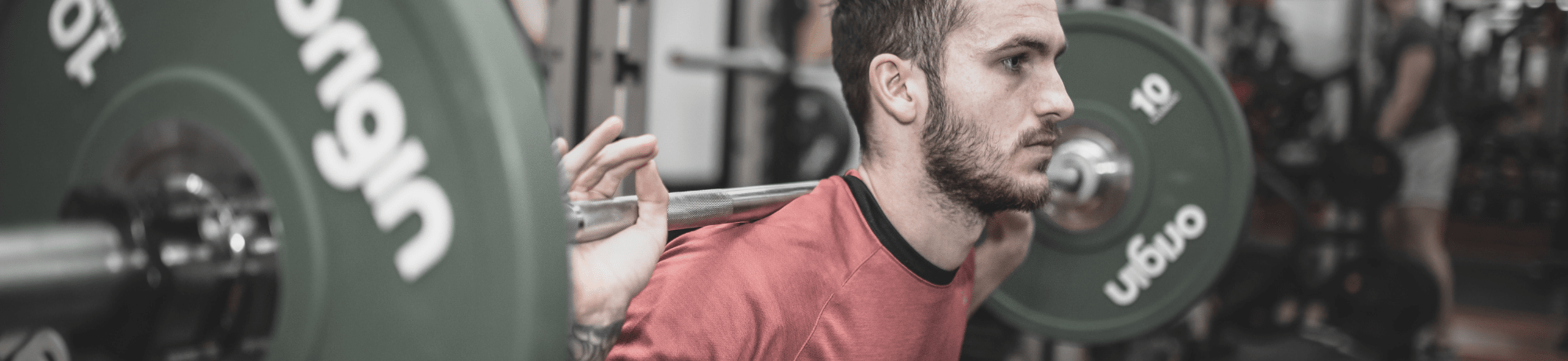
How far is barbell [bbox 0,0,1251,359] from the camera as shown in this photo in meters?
0.40

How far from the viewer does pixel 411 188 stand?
41cm

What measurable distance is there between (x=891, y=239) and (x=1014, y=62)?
25 cm

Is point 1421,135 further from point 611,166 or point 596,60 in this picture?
A: point 611,166

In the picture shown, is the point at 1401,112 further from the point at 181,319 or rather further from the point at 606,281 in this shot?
the point at 181,319

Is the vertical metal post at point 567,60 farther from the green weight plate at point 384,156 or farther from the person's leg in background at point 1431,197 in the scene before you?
the person's leg in background at point 1431,197

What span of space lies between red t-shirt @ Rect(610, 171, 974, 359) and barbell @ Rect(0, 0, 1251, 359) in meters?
0.40

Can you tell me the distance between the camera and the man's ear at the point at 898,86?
3.59ft

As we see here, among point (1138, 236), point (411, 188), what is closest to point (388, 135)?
point (411, 188)

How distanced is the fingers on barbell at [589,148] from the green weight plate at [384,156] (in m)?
0.34

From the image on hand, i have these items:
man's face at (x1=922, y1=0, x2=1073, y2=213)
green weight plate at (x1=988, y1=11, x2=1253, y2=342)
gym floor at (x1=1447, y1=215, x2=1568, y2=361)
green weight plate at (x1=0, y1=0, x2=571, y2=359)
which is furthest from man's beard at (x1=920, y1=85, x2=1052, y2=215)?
gym floor at (x1=1447, y1=215, x2=1568, y2=361)

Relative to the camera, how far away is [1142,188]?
5.08 feet

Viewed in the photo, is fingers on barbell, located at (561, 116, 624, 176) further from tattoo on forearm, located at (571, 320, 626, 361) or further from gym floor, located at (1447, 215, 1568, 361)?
gym floor, located at (1447, 215, 1568, 361)

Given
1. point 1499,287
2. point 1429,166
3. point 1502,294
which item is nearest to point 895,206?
point 1429,166

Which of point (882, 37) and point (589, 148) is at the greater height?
point (882, 37)
